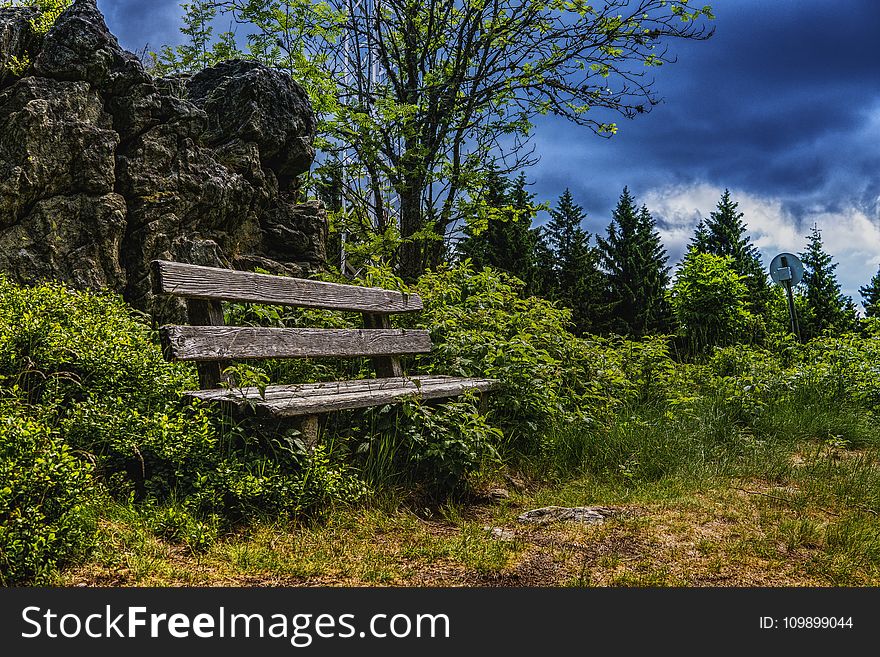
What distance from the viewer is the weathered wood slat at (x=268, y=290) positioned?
4027 millimetres

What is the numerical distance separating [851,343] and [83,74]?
29.9 feet

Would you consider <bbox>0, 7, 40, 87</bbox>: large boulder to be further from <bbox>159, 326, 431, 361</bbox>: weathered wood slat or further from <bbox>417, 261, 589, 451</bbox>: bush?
<bbox>417, 261, 589, 451</bbox>: bush

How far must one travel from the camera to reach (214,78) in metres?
7.48

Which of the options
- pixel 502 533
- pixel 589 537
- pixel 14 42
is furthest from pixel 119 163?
pixel 589 537

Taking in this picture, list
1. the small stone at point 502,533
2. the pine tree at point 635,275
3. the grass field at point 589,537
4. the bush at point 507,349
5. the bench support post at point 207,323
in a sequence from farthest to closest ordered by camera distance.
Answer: the pine tree at point 635,275 < the bush at point 507,349 < the bench support post at point 207,323 < the small stone at point 502,533 < the grass field at point 589,537

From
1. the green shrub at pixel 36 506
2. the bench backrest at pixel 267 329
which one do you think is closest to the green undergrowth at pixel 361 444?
the green shrub at pixel 36 506

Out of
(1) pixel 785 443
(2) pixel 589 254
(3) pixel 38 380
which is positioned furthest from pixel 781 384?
(2) pixel 589 254

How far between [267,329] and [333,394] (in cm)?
60

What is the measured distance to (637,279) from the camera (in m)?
21.1

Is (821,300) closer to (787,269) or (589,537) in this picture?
(787,269)

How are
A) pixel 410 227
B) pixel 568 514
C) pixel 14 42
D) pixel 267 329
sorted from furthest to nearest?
1. pixel 410 227
2. pixel 14 42
3. pixel 267 329
4. pixel 568 514

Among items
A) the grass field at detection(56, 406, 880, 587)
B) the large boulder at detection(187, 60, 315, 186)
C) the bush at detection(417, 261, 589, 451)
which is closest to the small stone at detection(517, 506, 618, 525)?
the grass field at detection(56, 406, 880, 587)

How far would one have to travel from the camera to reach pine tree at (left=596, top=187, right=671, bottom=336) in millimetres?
20388

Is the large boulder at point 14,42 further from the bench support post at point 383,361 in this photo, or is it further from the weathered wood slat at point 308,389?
the weathered wood slat at point 308,389
